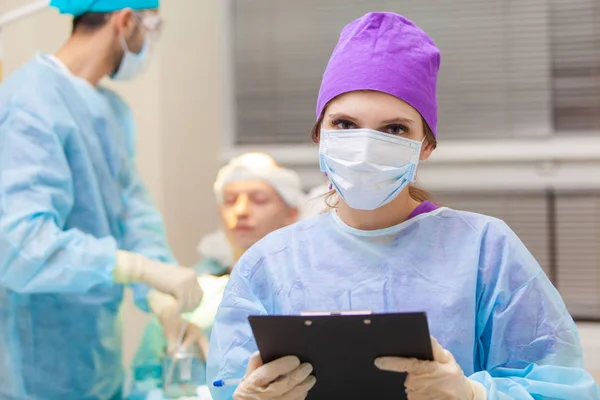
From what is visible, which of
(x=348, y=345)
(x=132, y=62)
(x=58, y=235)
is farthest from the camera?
(x=132, y=62)

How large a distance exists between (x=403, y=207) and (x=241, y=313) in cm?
34

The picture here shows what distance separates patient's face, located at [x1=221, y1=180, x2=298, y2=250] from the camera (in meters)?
2.52

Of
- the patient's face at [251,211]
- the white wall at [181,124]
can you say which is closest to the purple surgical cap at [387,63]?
the patient's face at [251,211]

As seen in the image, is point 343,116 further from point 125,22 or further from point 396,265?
point 125,22

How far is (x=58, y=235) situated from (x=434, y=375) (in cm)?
114

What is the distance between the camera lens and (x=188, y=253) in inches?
129

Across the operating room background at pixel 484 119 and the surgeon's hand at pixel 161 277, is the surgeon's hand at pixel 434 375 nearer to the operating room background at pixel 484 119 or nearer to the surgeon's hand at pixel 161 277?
the surgeon's hand at pixel 161 277

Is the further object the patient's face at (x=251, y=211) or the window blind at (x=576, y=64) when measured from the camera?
the window blind at (x=576, y=64)

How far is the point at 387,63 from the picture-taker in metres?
1.28

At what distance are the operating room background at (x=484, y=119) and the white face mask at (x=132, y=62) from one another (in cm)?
72

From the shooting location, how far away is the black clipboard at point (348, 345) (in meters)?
1.05

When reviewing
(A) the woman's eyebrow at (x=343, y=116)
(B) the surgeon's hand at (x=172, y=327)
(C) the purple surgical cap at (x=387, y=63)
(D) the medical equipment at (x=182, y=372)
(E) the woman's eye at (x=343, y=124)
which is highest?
(C) the purple surgical cap at (x=387, y=63)

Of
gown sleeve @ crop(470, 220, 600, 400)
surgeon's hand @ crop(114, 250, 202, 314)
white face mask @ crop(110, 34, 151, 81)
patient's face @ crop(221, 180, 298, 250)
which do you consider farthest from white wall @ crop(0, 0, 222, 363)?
gown sleeve @ crop(470, 220, 600, 400)

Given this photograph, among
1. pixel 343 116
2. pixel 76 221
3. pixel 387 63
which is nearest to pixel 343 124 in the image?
pixel 343 116
